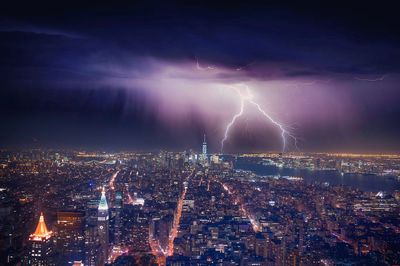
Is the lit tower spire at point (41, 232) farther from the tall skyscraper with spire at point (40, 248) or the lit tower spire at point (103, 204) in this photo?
the lit tower spire at point (103, 204)

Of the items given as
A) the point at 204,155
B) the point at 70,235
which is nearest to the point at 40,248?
the point at 70,235

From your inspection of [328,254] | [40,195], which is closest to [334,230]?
[328,254]

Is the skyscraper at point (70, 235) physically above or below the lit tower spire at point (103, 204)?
below

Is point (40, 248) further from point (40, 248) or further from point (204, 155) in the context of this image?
point (204, 155)

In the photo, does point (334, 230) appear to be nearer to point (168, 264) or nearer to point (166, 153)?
point (168, 264)

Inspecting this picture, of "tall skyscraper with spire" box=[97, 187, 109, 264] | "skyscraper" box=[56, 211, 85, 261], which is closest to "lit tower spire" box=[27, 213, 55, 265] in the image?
"skyscraper" box=[56, 211, 85, 261]

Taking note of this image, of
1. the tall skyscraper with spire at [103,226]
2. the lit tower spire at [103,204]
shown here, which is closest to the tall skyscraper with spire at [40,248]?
the tall skyscraper with spire at [103,226]
